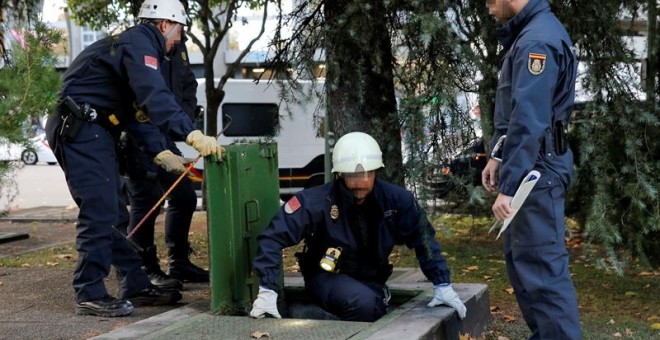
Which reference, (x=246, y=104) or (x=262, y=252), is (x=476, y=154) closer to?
(x=262, y=252)

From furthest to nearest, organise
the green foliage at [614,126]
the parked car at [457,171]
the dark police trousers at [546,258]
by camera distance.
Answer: the green foliage at [614,126] < the parked car at [457,171] < the dark police trousers at [546,258]

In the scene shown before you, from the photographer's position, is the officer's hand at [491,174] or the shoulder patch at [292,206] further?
the shoulder patch at [292,206]

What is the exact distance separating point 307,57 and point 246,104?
36.4 ft

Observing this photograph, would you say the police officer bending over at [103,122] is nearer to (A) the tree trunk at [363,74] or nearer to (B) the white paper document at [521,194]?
(A) the tree trunk at [363,74]

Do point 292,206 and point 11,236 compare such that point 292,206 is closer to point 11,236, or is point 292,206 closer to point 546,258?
point 546,258

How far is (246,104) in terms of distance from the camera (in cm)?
1675

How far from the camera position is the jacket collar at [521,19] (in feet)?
12.6

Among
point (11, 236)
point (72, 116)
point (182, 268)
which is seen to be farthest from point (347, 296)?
point (11, 236)

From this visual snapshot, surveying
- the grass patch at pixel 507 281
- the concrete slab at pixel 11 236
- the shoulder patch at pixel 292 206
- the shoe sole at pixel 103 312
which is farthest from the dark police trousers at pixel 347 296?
the concrete slab at pixel 11 236

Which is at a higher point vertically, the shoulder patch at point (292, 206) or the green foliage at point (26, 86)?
the green foliage at point (26, 86)

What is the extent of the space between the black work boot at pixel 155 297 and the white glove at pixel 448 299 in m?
1.52

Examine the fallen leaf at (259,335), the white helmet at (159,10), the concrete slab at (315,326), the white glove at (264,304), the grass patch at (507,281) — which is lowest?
the grass patch at (507,281)

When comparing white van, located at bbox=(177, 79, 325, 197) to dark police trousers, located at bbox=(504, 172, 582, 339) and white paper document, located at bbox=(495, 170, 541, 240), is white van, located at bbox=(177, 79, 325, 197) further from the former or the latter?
white paper document, located at bbox=(495, 170, 541, 240)

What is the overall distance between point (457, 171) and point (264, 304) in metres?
1.33
